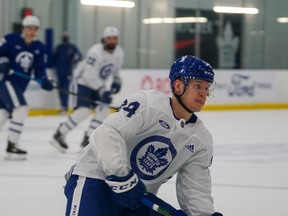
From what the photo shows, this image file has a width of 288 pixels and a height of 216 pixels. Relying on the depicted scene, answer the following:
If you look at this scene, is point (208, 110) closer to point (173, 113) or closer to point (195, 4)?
point (195, 4)

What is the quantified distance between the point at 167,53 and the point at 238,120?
3.33 meters

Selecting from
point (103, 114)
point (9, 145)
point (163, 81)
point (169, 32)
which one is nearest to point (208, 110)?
point (163, 81)

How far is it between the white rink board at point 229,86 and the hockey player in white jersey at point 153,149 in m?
8.29

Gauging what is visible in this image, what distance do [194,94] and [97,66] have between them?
14.2ft

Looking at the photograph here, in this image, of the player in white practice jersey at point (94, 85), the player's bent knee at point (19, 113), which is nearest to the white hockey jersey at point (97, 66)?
the player in white practice jersey at point (94, 85)

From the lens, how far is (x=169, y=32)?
14.2m

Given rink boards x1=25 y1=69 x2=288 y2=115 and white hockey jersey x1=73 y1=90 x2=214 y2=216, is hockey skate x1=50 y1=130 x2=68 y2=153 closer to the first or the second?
white hockey jersey x1=73 y1=90 x2=214 y2=216

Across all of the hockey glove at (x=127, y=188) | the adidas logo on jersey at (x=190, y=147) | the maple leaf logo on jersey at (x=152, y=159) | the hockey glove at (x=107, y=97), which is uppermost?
the adidas logo on jersey at (x=190, y=147)

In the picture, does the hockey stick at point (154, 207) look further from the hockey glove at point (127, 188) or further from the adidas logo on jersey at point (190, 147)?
the adidas logo on jersey at point (190, 147)

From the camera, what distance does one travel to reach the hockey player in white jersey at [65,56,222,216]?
8.89 feet

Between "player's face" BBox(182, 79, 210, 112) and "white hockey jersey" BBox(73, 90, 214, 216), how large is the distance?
83 millimetres

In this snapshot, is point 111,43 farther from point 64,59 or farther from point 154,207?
point 64,59

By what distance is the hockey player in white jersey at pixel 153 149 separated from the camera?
2.71 metres

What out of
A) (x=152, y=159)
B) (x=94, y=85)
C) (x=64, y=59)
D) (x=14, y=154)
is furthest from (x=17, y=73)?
(x=64, y=59)
